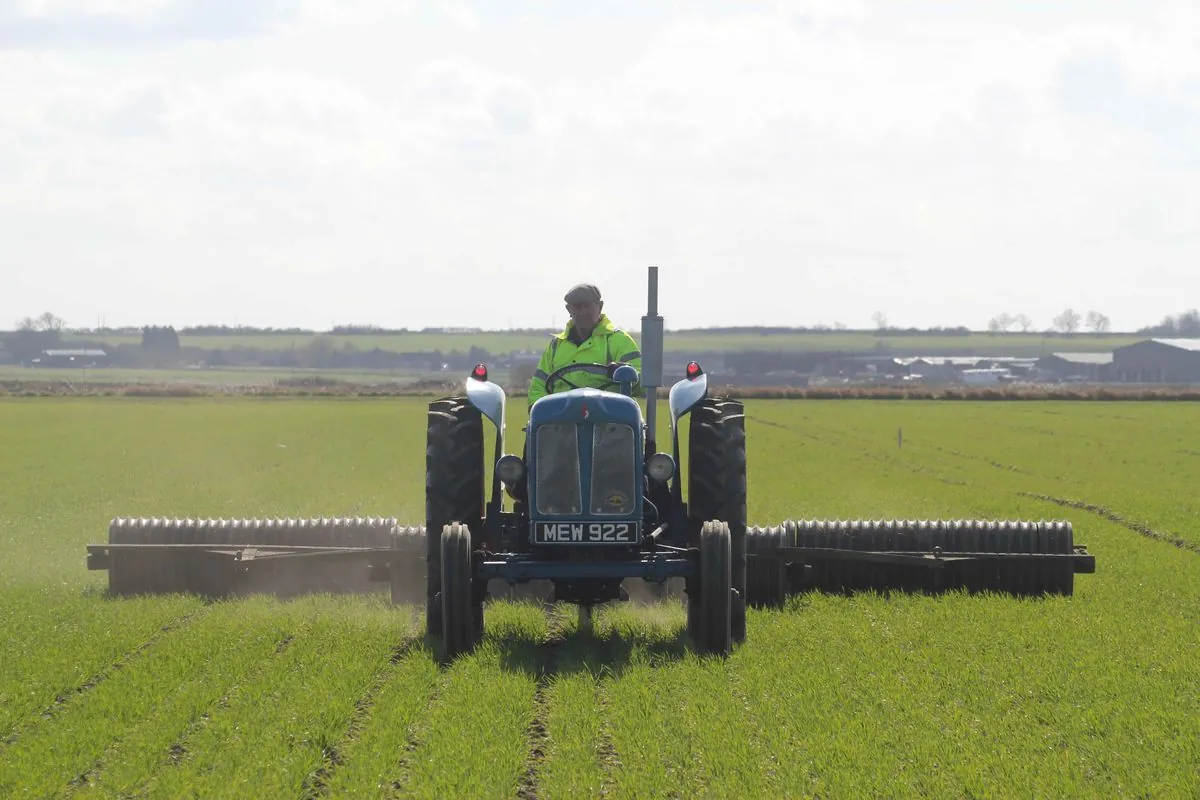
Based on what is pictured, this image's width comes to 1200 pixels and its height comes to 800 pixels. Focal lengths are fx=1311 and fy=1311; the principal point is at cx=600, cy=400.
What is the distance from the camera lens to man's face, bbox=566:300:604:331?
9.69 metres

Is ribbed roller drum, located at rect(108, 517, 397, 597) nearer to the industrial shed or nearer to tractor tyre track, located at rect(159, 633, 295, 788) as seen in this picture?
tractor tyre track, located at rect(159, 633, 295, 788)

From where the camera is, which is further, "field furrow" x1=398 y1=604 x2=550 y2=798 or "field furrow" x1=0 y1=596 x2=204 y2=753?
"field furrow" x1=0 y1=596 x2=204 y2=753

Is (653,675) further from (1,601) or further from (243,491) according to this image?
(243,491)

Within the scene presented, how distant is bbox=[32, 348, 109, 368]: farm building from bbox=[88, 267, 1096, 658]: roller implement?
139753 mm

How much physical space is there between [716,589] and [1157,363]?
12385 centimetres

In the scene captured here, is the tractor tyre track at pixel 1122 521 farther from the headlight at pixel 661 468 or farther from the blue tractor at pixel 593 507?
the headlight at pixel 661 468

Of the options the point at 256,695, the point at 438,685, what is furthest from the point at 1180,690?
the point at 256,695

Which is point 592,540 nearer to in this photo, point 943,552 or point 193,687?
point 193,687

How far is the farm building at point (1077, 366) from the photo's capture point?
411 feet

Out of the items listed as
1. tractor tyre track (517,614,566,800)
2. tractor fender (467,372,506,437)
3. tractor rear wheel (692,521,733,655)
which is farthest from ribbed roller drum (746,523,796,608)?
tractor fender (467,372,506,437)

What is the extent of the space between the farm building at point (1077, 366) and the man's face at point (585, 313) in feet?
405

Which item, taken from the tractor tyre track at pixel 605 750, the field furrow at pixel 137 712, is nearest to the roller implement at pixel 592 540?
the tractor tyre track at pixel 605 750

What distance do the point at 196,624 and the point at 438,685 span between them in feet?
8.93

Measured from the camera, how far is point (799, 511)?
691 inches
